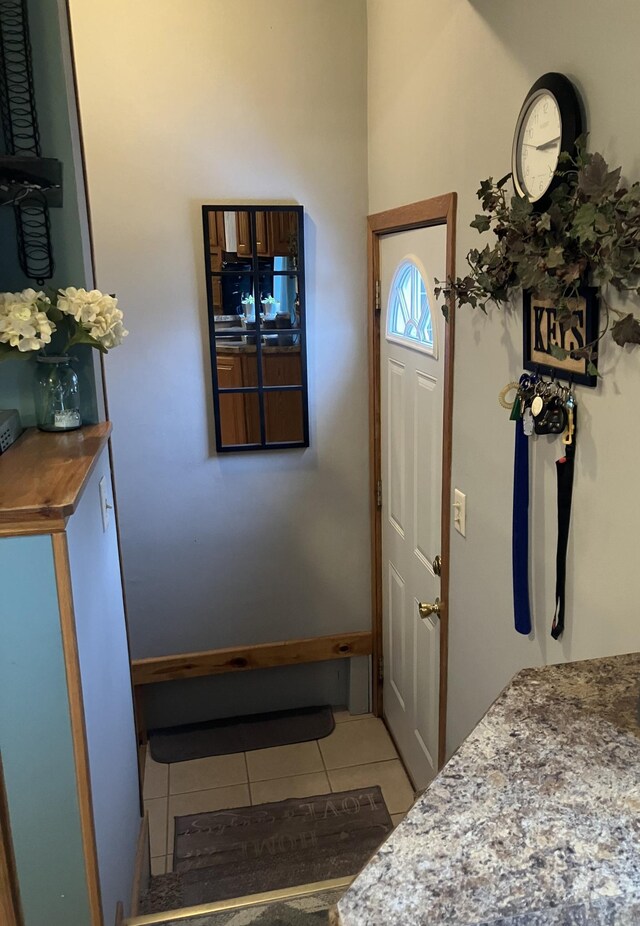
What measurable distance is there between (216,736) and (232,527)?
3.15ft

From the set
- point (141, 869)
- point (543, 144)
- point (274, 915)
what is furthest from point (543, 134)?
point (141, 869)

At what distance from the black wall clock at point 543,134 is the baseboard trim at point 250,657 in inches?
88.6

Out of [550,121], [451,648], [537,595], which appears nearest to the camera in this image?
[550,121]

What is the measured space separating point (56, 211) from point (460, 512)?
4.48 ft

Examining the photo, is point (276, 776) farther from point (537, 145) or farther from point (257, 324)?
point (537, 145)

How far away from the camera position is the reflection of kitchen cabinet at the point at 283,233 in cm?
286

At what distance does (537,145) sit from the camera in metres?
1.47

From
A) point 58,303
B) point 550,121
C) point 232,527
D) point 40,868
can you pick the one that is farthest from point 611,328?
point 232,527

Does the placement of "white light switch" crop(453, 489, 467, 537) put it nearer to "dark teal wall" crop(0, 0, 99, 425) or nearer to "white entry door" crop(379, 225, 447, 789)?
"white entry door" crop(379, 225, 447, 789)

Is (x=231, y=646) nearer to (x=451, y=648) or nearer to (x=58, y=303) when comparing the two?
(x=451, y=648)

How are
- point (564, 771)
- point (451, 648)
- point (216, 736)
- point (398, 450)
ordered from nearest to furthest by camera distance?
1. point (564, 771)
2. point (451, 648)
3. point (398, 450)
4. point (216, 736)

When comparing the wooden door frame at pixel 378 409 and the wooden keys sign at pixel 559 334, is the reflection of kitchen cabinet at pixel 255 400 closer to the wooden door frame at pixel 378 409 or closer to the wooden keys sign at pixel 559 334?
the wooden door frame at pixel 378 409

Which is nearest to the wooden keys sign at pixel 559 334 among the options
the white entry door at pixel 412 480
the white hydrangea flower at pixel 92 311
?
the white entry door at pixel 412 480

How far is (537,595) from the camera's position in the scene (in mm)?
1693
